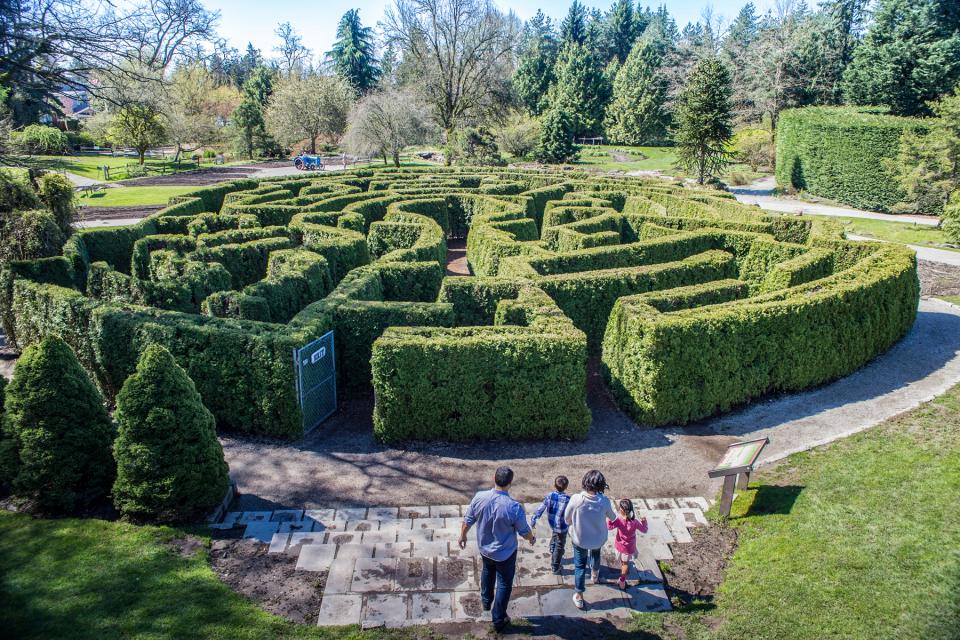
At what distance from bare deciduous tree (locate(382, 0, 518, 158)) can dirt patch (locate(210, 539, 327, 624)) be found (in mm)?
55364

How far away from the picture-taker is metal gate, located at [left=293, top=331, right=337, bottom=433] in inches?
444

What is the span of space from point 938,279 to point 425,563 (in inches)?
871

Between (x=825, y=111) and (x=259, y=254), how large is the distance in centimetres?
4035

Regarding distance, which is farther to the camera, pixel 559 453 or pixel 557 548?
pixel 559 453

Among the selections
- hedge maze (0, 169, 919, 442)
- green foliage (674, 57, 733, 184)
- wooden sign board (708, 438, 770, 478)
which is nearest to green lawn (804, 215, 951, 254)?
hedge maze (0, 169, 919, 442)

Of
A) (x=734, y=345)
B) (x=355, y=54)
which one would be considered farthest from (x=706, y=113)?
(x=355, y=54)

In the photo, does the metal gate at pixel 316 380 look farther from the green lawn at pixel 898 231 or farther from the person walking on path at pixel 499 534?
the green lawn at pixel 898 231

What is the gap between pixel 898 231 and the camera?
29312 millimetres

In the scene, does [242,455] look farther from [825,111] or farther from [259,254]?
[825,111]

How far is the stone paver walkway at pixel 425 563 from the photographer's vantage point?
23.1 ft

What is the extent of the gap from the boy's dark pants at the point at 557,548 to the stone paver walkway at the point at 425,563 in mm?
153

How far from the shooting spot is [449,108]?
6334cm

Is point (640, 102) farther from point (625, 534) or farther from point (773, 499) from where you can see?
point (625, 534)

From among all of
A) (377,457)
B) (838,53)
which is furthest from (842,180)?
(377,457)
